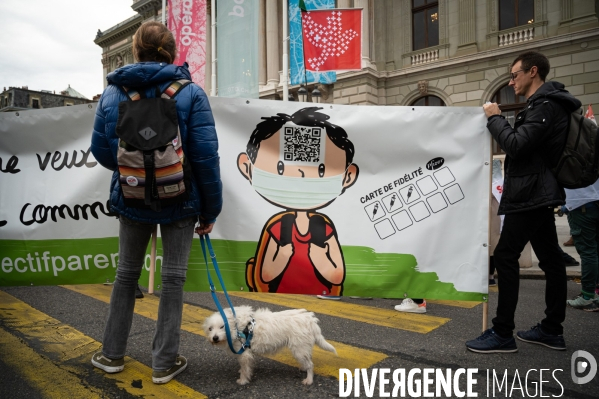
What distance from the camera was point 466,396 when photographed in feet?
8.28

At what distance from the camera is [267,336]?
8.73ft

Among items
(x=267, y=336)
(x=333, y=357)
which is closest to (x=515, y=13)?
(x=333, y=357)

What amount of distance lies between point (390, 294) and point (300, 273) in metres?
0.74

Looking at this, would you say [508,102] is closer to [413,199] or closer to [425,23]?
[425,23]

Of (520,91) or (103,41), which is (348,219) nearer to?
(520,91)

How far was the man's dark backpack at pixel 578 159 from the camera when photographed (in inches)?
122

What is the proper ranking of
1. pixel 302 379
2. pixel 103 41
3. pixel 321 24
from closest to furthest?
1. pixel 302 379
2. pixel 321 24
3. pixel 103 41

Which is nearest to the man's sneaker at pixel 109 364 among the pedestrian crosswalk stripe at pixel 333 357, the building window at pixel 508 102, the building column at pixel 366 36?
the pedestrian crosswalk stripe at pixel 333 357

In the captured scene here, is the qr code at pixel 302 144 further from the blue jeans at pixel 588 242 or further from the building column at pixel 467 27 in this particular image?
the building column at pixel 467 27

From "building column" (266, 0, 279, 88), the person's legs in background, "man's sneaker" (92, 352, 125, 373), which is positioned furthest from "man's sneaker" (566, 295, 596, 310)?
"building column" (266, 0, 279, 88)

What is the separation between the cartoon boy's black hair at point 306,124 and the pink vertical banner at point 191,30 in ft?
31.9

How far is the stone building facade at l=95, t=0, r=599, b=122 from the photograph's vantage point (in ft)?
64.5

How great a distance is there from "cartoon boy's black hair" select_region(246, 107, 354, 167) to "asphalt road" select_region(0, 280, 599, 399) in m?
1.52

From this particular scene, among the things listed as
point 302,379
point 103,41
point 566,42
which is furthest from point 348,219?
point 103,41
